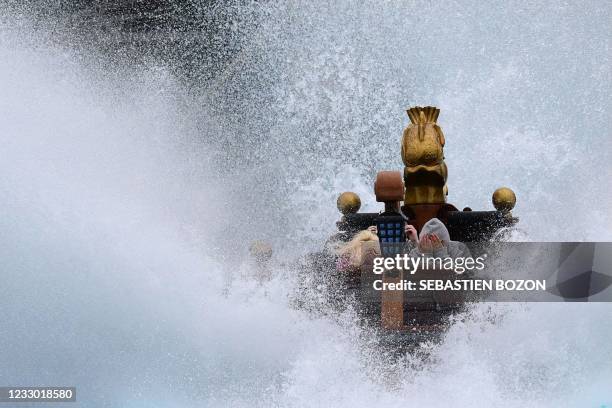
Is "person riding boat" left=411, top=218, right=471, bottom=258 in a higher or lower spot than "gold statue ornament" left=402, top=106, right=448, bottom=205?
lower

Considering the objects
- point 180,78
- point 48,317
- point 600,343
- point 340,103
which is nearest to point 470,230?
point 600,343

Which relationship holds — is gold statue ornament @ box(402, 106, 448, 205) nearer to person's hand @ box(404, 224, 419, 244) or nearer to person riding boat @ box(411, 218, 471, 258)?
person riding boat @ box(411, 218, 471, 258)

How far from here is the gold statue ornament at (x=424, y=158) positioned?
9.88 metres

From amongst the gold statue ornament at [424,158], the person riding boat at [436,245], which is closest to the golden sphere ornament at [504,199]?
the gold statue ornament at [424,158]

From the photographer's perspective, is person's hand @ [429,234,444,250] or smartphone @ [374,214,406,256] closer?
person's hand @ [429,234,444,250]

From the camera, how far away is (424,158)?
9.89 meters

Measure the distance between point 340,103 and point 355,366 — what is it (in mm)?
15587

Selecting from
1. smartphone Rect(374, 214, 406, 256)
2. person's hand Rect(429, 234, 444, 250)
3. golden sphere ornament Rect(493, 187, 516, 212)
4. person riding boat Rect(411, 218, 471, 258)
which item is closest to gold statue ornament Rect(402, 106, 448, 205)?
golden sphere ornament Rect(493, 187, 516, 212)

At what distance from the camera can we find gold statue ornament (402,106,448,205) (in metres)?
9.88

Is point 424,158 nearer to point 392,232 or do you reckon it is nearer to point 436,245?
point 392,232

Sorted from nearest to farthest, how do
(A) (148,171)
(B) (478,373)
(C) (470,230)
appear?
(B) (478,373) → (C) (470,230) → (A) (148,171)

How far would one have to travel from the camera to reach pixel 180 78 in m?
24.2

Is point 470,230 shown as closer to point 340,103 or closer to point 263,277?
point 263,277

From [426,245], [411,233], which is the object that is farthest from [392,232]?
[426,245]
